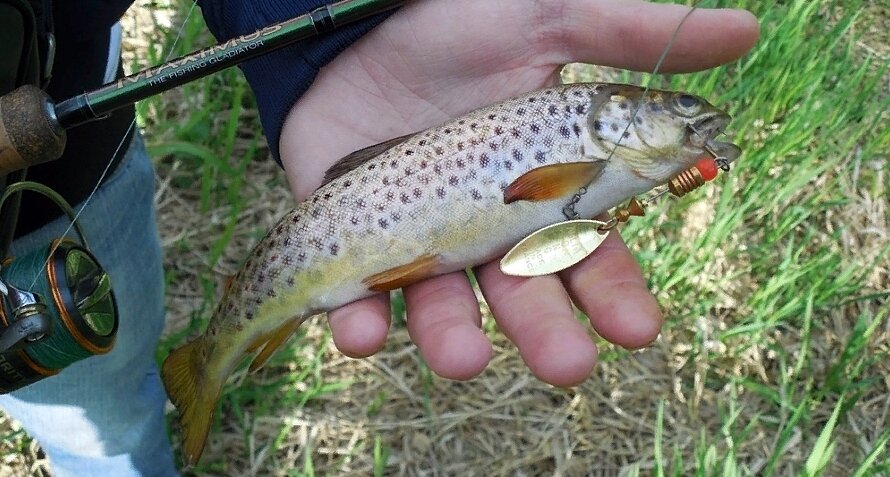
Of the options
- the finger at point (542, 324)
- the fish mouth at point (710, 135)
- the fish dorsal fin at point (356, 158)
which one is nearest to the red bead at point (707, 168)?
the fish mouth at point (710, 135)

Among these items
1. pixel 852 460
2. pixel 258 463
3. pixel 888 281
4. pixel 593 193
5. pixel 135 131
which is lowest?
pixel 852 460

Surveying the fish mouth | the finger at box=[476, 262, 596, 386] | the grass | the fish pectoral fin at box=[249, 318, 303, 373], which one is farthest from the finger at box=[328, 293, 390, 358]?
the fish mouth

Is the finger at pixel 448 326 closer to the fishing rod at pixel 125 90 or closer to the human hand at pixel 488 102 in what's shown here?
the human hand at pixel 488 102

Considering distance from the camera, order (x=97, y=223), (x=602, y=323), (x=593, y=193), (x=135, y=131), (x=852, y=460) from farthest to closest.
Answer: (x=852, y=460) → (x=135, y=131) → (x=97, y=223) → (x=593, y=193) → (x=602, y=323)

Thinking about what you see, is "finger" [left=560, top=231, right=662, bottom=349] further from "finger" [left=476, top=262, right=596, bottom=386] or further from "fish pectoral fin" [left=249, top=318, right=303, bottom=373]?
"fish pectoral fin" [left=249, top=318, right=303, bottom=373]

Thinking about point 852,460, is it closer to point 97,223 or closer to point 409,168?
point 409,168

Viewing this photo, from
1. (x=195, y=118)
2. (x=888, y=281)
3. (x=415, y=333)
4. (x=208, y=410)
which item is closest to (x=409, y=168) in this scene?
(x=415, y=333)

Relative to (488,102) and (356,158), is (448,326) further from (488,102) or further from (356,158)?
(488,102)
